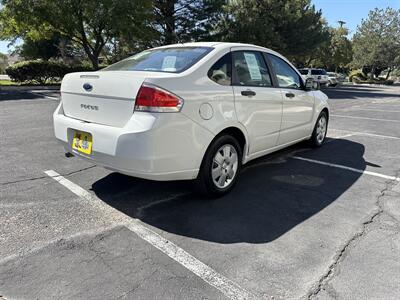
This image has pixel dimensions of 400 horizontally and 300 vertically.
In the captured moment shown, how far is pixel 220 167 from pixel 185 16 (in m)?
23.1

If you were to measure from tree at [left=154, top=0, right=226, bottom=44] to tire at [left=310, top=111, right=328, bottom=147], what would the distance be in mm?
19730

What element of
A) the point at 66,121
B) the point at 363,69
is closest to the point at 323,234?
the point at 66,121

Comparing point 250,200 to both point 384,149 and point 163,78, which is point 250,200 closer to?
point 163,78

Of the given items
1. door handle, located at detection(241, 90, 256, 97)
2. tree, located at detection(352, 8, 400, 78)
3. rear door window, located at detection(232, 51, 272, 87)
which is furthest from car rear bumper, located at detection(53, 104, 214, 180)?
tree, located at detection(352, 8, 400, 78)

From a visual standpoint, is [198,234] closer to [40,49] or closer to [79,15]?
[79,15]

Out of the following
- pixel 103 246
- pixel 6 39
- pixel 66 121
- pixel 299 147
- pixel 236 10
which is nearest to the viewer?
pixel 103 246

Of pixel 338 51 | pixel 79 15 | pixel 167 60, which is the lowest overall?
pixel 167 60

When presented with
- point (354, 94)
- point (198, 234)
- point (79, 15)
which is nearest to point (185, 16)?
point (79, 15)

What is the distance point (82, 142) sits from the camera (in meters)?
3.60

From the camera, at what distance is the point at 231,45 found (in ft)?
13.3

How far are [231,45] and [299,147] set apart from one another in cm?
298

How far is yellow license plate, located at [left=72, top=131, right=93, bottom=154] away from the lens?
3494 millimetres

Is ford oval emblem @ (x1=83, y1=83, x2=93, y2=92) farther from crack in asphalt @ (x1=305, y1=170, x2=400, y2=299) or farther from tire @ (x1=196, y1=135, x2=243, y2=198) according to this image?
crack in asphalt @ (x1=305, y1=170, x2=400, y2=299)

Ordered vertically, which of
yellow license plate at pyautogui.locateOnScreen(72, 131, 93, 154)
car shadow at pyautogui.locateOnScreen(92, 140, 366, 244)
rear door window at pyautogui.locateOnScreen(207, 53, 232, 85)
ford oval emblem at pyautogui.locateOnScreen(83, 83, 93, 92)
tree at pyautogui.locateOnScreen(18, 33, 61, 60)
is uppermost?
tree at pyautogui.locateOnScreen(18, 33, 61, 60)
